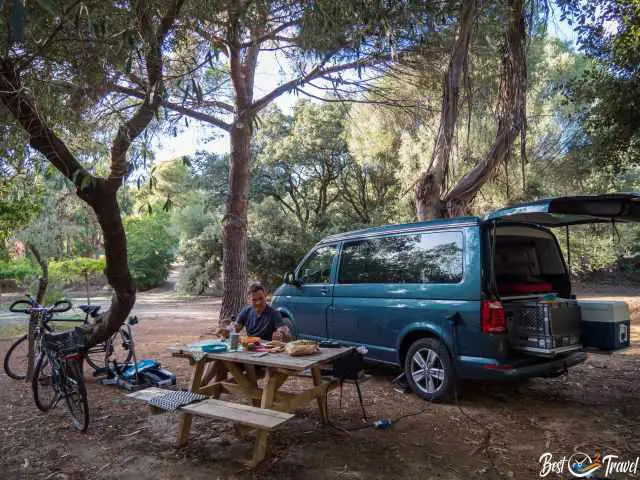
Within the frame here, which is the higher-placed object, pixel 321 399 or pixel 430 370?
pixel 430 370

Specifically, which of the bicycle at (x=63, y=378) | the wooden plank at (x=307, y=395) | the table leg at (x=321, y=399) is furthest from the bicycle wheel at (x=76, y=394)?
the table leg at (x=321, y=399)

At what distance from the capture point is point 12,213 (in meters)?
10.0

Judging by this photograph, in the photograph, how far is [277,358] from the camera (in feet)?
13.6

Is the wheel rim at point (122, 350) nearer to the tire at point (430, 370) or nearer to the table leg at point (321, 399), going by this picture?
the table leg at point (321, 399)

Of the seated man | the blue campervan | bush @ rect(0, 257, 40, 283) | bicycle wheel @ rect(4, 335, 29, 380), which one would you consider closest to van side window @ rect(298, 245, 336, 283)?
the blue campervan

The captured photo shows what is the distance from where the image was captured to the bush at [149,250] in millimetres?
29906

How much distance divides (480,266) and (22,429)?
4.91 m

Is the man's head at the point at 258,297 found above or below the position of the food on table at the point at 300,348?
above

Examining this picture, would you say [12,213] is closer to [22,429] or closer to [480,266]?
[22,429]

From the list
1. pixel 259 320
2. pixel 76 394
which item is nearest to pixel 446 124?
pixel 259 320

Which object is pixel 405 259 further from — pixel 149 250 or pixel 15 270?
pixel 15 270

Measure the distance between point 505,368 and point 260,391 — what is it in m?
2.44

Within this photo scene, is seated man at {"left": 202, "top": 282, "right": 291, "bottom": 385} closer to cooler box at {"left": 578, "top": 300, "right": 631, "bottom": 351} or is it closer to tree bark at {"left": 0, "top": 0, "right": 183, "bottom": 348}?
tree bark at {"left": 0, "top": 0, "right": 183, "bottom": 348}
